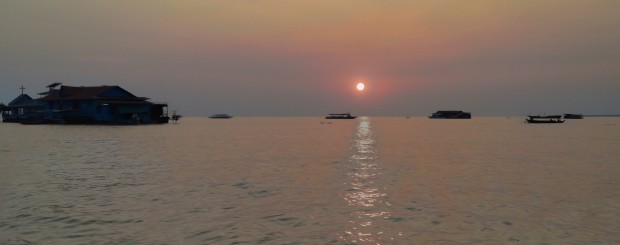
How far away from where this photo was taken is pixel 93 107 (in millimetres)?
81750

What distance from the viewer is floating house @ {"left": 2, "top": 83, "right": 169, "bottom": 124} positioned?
8162 cm

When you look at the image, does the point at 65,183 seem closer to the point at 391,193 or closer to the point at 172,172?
the point at 172,172

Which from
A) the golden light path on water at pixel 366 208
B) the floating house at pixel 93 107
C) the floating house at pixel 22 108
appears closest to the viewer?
the golden light path on water at pixel 366 208

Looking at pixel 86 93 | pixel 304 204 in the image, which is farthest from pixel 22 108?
pixel 304 204

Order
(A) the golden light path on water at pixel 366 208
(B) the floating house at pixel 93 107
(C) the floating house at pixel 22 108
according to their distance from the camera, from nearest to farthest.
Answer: (A) the golden light path on water at pixel 366 208, (B) the floating house at pixel 93 107, (C) the floating house at pixel 22 108

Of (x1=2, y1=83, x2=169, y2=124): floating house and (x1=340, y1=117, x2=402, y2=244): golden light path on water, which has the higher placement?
(x1=2, y1=83, x2=169, y2=124): floating house

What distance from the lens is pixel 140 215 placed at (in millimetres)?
12242

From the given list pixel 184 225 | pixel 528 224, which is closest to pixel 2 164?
pixel 184 225

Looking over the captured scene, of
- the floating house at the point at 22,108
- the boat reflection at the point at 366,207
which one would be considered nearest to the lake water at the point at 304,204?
the boat reflection at the point at 366,207

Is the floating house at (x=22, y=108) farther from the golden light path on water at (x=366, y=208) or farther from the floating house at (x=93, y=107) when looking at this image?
the golden light path on water at (x=366, y=208)

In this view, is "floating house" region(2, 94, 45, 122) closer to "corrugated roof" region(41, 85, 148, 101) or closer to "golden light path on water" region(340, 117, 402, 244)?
"corrugated roof" region(41, 85, 148, 101)

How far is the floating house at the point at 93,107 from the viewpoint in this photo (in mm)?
81625

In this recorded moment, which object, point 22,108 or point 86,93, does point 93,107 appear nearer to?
point 86,93

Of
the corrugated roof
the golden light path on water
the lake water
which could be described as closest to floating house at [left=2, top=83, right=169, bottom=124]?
the corrugated roof
